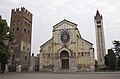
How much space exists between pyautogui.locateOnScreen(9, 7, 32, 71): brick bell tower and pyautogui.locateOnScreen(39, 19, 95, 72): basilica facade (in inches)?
172

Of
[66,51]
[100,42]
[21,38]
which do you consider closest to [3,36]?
[21,38]

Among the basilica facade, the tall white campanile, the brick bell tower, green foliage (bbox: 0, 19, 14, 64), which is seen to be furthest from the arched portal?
green foliage (bbox: 0, 19, 14, 64)

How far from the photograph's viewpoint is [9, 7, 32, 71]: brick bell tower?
1580 inches

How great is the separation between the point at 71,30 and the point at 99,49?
13.2 m

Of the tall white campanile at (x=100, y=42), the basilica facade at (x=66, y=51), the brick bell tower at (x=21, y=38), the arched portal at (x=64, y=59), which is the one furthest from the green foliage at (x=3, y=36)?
the tall white campanile at (x=100, y=42)

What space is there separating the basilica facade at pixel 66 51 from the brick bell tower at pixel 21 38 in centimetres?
436

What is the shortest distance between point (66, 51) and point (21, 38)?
12.4 m

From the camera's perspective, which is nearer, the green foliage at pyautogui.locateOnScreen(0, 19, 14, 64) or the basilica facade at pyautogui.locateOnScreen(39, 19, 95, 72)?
the green foliage at pyautogui.locateOnScreen(0, 19, 14, 64)

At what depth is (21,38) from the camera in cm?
4150

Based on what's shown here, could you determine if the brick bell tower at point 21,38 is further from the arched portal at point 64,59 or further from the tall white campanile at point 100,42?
the tall white campanile at point 100,42

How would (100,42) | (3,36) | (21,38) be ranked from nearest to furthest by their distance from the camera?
(3,36)
(21,38)
(100,42)

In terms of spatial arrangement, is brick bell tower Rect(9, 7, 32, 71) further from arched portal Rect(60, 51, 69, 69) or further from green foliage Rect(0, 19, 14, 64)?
green foliage Rect(0, 19, 14, 64)

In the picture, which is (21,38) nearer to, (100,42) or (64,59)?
(64,59)

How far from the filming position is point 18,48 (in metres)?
40.5
